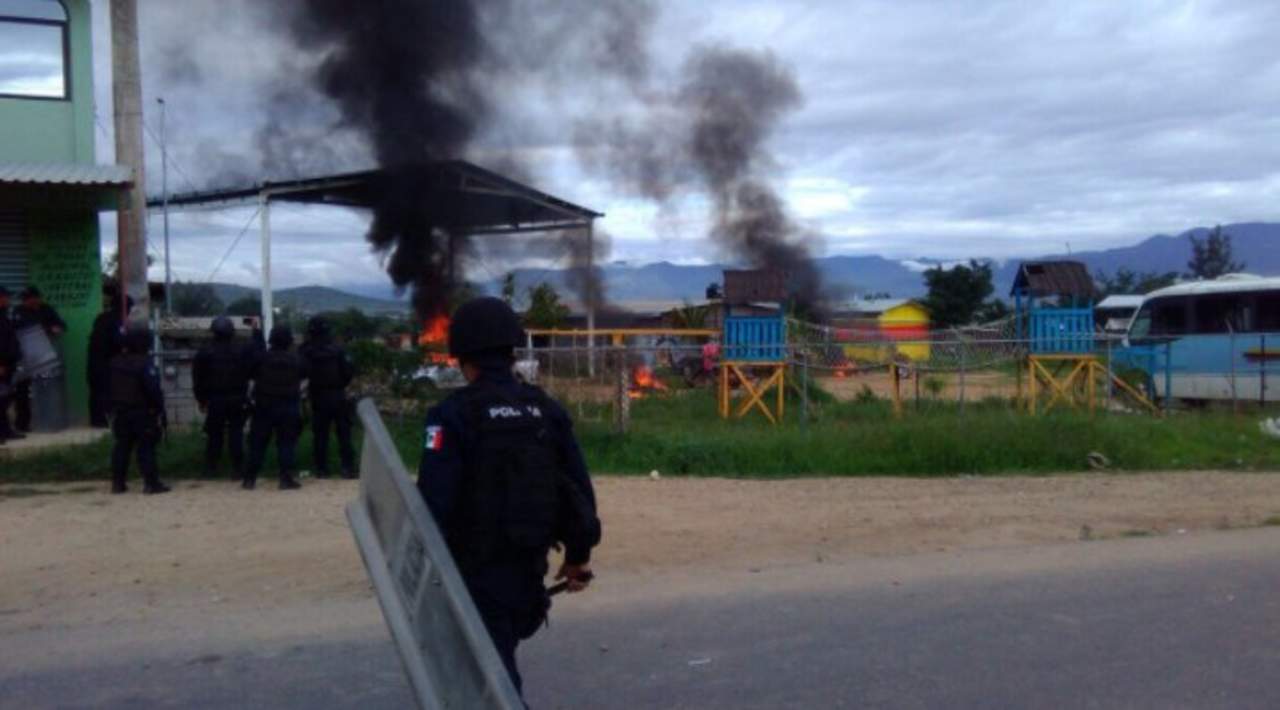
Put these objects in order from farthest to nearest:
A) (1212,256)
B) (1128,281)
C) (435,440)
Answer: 1. (1128,281)
2. (1212,256)
3. (435,440)

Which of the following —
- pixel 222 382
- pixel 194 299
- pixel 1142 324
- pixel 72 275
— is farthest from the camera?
pixel 194 299

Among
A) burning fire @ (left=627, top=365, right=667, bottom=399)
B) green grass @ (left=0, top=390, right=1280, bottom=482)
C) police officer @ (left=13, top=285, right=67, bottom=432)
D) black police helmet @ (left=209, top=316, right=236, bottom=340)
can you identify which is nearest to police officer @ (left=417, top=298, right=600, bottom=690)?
black police helmet @ (left=209, top=316, right=236, bottom=340)

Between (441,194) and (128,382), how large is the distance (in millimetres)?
8082

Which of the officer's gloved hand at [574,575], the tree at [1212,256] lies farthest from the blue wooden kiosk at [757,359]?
the tree at [1212,256]

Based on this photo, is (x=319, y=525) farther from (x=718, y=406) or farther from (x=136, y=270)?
(x=718, y=406)

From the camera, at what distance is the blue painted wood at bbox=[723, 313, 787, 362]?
55.5 feet

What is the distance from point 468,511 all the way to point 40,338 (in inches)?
440

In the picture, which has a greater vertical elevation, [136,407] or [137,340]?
[137,340]

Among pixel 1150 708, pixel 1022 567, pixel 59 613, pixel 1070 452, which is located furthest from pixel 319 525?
pixel 1070 452

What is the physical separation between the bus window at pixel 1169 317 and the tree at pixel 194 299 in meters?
17.6

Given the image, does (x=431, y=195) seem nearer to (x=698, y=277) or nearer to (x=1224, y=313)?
(x=1224, y=313)

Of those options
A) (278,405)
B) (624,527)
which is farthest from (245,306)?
(624,527)

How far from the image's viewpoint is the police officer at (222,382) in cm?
1148

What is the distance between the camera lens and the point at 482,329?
3.90 m
